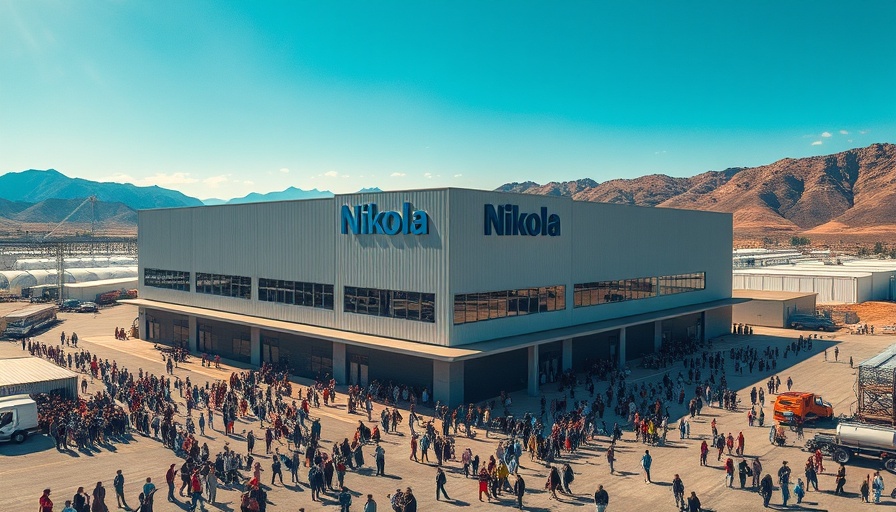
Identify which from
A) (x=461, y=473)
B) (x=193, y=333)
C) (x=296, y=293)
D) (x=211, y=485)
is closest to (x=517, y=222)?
(x=296, y=293)

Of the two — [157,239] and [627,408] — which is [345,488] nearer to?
[627,408]

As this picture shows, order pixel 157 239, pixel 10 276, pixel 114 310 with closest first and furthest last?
1. pixel 157 239
2. pixel 114 310
3. pixel 10 276

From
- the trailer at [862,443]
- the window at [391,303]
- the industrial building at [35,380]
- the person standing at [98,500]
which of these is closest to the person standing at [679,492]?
the trailer at [862,443]

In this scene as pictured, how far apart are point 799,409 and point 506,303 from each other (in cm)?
1657

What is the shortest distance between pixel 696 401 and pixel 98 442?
1191 inches

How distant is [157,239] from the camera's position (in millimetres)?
59812

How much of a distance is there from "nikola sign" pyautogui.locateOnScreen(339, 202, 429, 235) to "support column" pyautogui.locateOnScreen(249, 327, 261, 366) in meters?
11.7

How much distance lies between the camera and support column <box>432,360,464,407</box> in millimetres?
35469

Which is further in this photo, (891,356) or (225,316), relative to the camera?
(225,316)

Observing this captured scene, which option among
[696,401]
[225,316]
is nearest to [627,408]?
[696,401]

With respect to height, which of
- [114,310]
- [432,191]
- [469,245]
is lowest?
[114,310]

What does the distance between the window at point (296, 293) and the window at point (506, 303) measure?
1041cm

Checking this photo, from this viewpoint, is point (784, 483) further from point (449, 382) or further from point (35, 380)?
point (35, 380)

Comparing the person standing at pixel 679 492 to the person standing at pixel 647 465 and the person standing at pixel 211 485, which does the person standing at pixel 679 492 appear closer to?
the person standing at pixel 647 465
